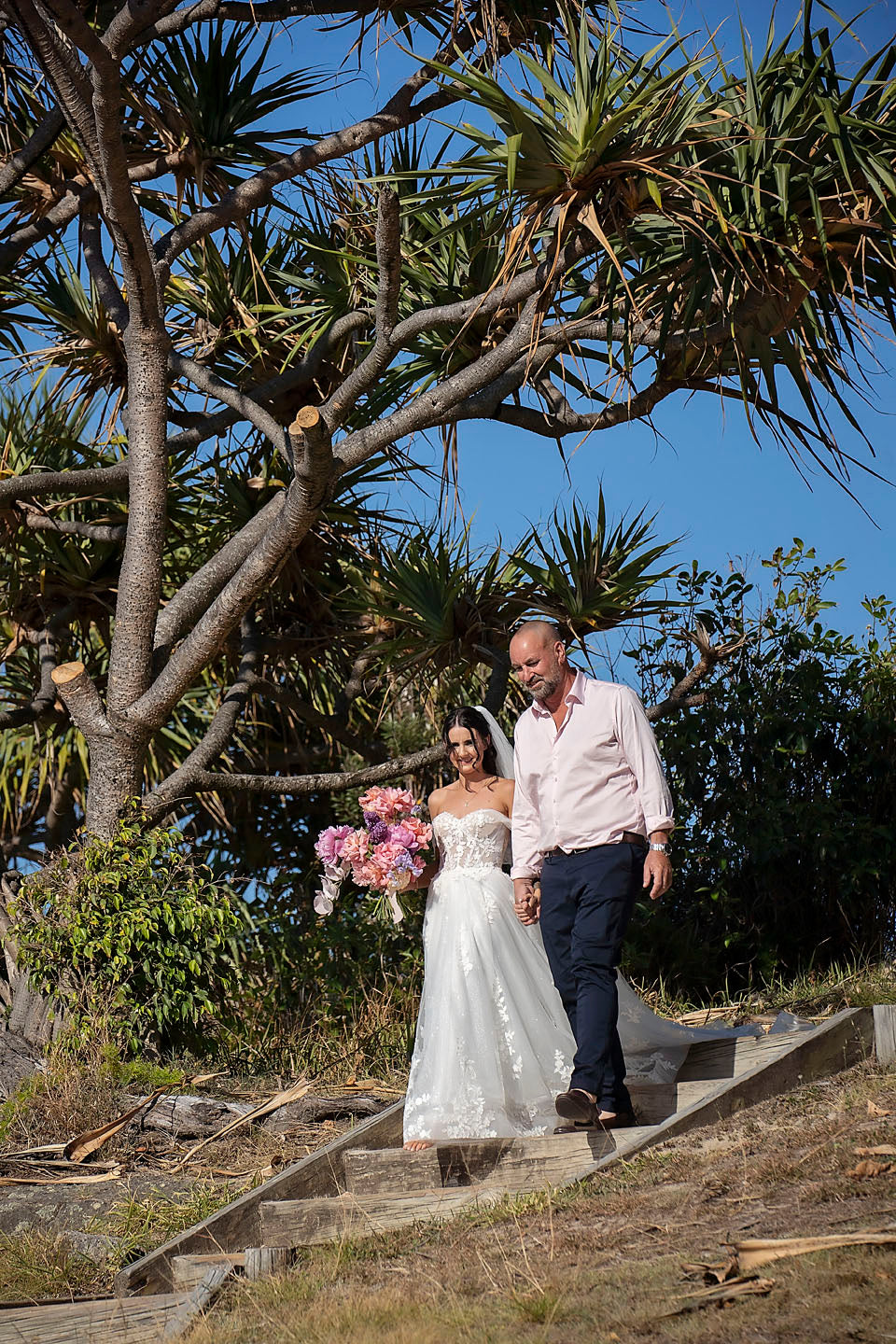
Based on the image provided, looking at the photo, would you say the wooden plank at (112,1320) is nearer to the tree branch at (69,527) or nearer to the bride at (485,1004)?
the bride at (485,1004)

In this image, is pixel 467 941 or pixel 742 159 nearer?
pixel 467 941

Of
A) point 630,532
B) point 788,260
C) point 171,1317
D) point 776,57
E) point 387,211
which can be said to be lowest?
point 171,1317

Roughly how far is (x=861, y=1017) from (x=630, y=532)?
3.69 metres

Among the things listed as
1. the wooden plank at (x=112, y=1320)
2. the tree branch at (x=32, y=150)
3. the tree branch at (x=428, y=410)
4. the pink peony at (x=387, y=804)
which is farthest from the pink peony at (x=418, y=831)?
the tree branch at (x=32, y=150)

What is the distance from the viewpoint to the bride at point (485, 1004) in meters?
4.89

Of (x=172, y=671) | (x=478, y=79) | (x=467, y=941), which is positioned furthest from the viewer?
(x=172, y=671)

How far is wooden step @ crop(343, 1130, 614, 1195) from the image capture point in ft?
14.4

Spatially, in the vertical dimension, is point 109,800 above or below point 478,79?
below

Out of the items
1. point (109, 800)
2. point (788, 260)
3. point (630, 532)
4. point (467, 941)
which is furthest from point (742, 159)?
point (109, 800)

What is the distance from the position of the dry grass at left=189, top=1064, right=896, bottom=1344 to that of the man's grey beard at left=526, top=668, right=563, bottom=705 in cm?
164

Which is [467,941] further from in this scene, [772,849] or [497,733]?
[772,849]

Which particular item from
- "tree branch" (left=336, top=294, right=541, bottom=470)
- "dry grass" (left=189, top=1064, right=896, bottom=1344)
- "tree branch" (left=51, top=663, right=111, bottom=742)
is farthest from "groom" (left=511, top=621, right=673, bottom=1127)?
"tree branch" (left=51, top=663, right=111, bottom=742)

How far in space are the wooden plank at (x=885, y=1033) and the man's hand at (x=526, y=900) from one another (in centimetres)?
132

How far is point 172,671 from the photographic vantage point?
7.39m
